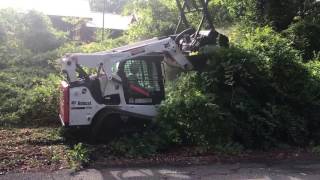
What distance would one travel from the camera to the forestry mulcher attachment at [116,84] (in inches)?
407

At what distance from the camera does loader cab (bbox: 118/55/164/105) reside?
34.6 ft

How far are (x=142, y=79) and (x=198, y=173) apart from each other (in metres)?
2.87

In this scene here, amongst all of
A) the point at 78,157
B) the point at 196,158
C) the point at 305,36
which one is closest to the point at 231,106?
Answer: the point at 196,158

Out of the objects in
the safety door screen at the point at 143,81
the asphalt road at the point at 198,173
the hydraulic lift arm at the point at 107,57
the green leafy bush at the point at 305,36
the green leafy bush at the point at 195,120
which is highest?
the green leafy bush at the point at 305,36

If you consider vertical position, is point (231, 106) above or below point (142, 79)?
below

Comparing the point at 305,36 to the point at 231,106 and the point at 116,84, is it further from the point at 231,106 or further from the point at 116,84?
the point at 116,84

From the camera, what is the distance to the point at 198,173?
870 cm

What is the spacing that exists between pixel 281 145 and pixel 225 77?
191 centimetres

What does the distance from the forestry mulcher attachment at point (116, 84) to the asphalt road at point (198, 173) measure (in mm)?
1827

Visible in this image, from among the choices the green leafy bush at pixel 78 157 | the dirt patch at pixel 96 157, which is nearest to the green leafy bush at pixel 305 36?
the dirt patch at pixel 96 157

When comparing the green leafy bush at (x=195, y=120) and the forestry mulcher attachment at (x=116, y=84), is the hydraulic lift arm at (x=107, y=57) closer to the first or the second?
the forestry mulcher attachment at (x=116, y=84)

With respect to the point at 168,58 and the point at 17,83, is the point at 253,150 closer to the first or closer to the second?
the point at 168,58

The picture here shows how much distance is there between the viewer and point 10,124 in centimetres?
1273

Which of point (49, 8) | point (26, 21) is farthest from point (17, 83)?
point (49, 8)
